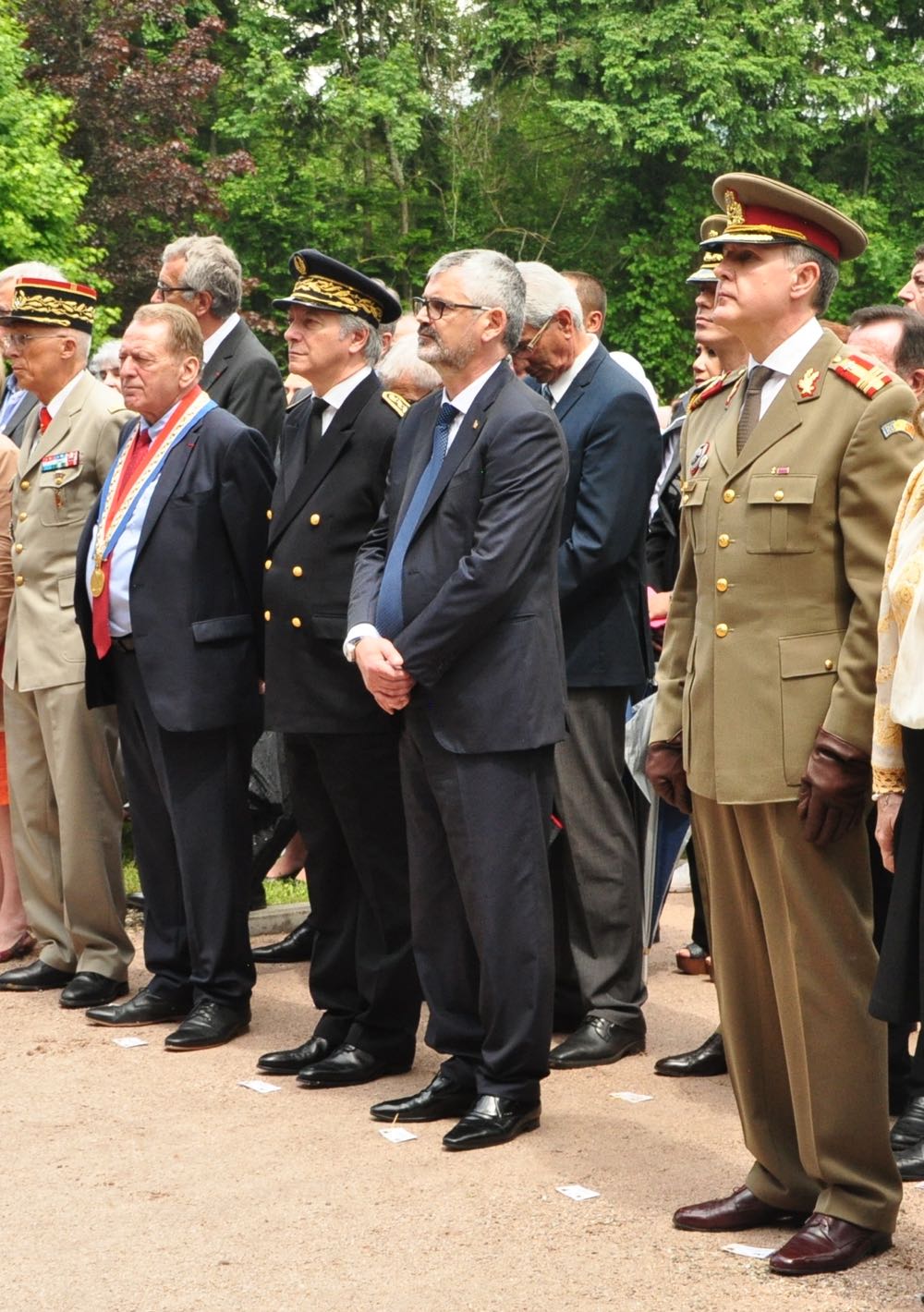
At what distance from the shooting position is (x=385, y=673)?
15.4 feet

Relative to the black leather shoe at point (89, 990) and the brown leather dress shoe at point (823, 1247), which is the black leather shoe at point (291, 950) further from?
the brown leather dress shoe at point (823, 1247)

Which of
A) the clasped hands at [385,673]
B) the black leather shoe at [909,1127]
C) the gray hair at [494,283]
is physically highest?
the gray hair at [494,283]

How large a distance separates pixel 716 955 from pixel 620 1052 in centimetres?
A: 156

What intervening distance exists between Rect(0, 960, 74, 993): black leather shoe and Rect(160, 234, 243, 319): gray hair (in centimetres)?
250

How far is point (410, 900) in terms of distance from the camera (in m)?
5.09

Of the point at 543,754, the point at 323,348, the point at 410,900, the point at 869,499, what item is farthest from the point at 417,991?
the point at 869,499

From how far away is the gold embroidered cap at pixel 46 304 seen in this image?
21.4 ft

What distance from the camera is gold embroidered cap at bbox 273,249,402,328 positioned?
547 cm

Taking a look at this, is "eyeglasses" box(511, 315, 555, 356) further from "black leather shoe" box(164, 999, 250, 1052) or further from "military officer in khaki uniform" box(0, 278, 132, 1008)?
"black leather shoe" box(164, 999, 250, 1052)

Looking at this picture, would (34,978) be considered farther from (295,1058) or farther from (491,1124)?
(491,1124)

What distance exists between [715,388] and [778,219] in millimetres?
485

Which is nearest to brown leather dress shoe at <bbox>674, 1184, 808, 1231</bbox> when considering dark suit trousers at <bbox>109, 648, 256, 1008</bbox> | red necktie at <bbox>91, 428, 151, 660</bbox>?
dark suit trousers at <bbox>109, 648, 256, 1008</bbox>

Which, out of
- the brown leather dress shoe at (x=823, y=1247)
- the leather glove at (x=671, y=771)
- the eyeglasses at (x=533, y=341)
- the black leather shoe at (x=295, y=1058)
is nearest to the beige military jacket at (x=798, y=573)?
the leather glove at (x=671, y=771)

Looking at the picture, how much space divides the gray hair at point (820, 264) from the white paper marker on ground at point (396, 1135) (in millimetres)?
2369
